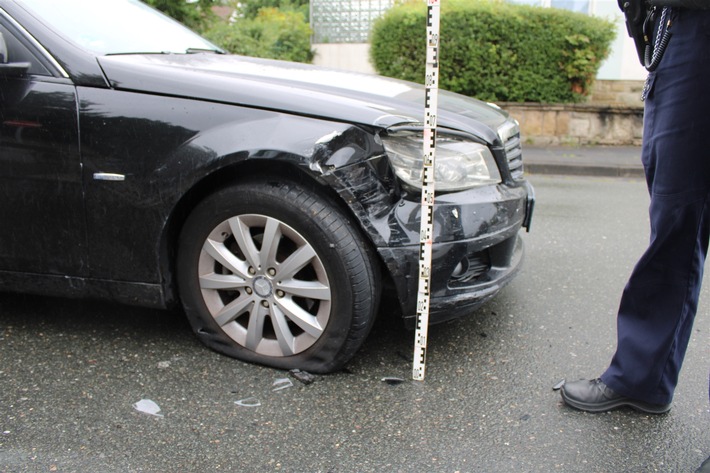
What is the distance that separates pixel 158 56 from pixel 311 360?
64.0 inches

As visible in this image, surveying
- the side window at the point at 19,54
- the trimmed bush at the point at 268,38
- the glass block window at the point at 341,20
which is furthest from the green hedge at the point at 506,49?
the side window at the point at 19,54

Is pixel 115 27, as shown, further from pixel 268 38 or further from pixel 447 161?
pixel 268 38

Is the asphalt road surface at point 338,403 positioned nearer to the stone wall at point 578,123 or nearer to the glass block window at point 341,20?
the stone wall at point 578,123

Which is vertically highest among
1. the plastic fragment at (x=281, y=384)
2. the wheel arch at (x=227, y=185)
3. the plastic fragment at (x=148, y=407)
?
the wheel arch at (x=227, y=185)

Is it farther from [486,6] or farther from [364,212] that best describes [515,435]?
[486,6]

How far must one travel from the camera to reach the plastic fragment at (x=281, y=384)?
8.87ft

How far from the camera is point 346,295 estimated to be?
264 cm

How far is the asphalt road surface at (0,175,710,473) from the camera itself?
225cm

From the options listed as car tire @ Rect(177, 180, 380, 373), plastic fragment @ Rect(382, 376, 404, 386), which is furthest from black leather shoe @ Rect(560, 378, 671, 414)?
car tire @ Rect(177, 180, 380, 373)

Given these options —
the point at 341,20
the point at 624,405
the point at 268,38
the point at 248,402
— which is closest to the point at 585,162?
the point at 341,20

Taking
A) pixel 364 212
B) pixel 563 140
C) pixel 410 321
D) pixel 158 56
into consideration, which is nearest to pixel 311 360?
pixel 410 321

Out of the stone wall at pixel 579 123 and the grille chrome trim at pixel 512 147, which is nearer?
the grille chrome trim at pixel 512 147

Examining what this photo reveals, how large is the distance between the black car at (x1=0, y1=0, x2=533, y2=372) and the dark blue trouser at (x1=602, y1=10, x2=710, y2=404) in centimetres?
63

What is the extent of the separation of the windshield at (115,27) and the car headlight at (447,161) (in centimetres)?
139
